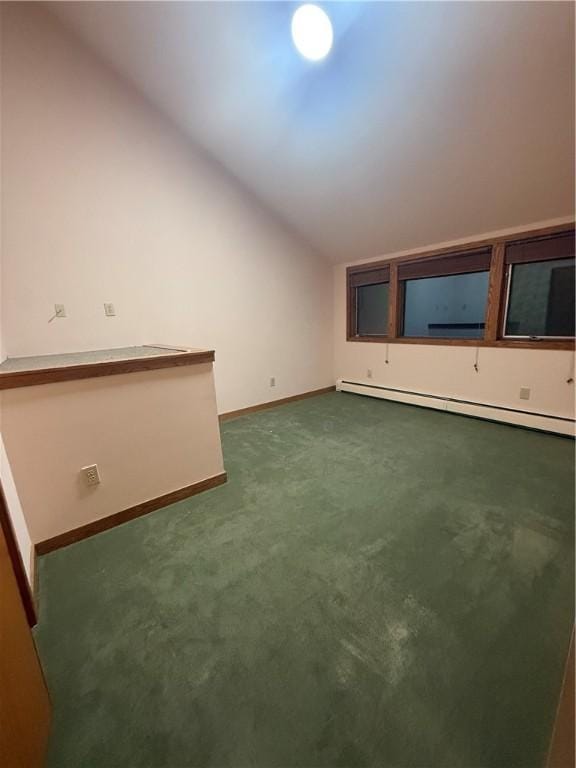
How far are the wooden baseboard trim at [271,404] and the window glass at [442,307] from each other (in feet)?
4.62

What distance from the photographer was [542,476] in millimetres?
2246

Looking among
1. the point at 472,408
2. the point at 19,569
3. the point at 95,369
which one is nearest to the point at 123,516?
the point at 19,569

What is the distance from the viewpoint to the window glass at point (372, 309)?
422 centimetres

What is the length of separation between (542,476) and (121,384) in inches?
112

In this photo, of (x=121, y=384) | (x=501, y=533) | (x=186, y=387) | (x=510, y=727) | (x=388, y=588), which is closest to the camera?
(x=510, y=727)

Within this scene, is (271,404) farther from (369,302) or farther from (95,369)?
(95,369)

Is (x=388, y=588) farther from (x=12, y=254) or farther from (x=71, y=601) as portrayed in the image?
(x=12, y=254)

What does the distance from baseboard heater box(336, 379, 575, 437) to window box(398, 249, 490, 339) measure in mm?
718

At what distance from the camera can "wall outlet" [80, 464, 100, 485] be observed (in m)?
1.82

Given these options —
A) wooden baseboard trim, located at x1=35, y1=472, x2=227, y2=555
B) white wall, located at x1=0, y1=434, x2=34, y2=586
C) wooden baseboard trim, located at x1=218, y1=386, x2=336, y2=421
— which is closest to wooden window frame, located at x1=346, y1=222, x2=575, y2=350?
wooden baseboard trim, located at x1=218, y1=386, x2=336, y2=421

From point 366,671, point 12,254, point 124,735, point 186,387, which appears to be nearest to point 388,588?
point 366,671

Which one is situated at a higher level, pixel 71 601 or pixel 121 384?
pixel 121 384

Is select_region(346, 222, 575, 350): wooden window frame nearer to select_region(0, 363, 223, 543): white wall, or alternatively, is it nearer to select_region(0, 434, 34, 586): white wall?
select_region(0, 363, 223, 543): white wall

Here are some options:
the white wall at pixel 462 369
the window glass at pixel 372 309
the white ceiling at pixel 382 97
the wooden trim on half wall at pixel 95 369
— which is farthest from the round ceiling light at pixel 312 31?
the window glass at pixel 372 309
